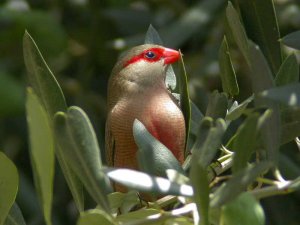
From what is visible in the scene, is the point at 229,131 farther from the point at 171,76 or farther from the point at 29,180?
the point at 29,180

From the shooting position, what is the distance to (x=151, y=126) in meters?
2.91

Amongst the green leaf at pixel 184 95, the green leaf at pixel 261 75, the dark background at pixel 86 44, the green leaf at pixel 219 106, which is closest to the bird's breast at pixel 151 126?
Answer: the green leaf at pixel 184 95

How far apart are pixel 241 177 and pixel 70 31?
380cm

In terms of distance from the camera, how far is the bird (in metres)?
2.91

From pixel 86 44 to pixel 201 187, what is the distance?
3.65m

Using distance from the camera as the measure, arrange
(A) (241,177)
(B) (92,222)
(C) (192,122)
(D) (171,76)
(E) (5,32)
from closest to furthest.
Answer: (A) (241,177) → (B) (92,222) → (C) (192,122) → (D) (171,76) → (E) (5,32)

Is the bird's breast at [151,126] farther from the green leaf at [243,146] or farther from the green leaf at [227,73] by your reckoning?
the green leaf at [243,146]

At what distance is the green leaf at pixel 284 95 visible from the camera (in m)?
1.94

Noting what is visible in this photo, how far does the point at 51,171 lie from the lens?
194 centimetres

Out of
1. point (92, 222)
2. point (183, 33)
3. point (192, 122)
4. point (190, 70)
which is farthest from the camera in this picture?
point (190, 70)

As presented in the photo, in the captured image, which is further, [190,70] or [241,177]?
[190,70]

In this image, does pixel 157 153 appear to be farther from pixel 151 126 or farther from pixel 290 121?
pixel 151 126

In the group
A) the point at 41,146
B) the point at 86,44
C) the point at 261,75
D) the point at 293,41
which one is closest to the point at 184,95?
the point at 293,41

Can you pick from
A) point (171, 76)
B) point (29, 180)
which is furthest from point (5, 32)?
point (171, 76)
